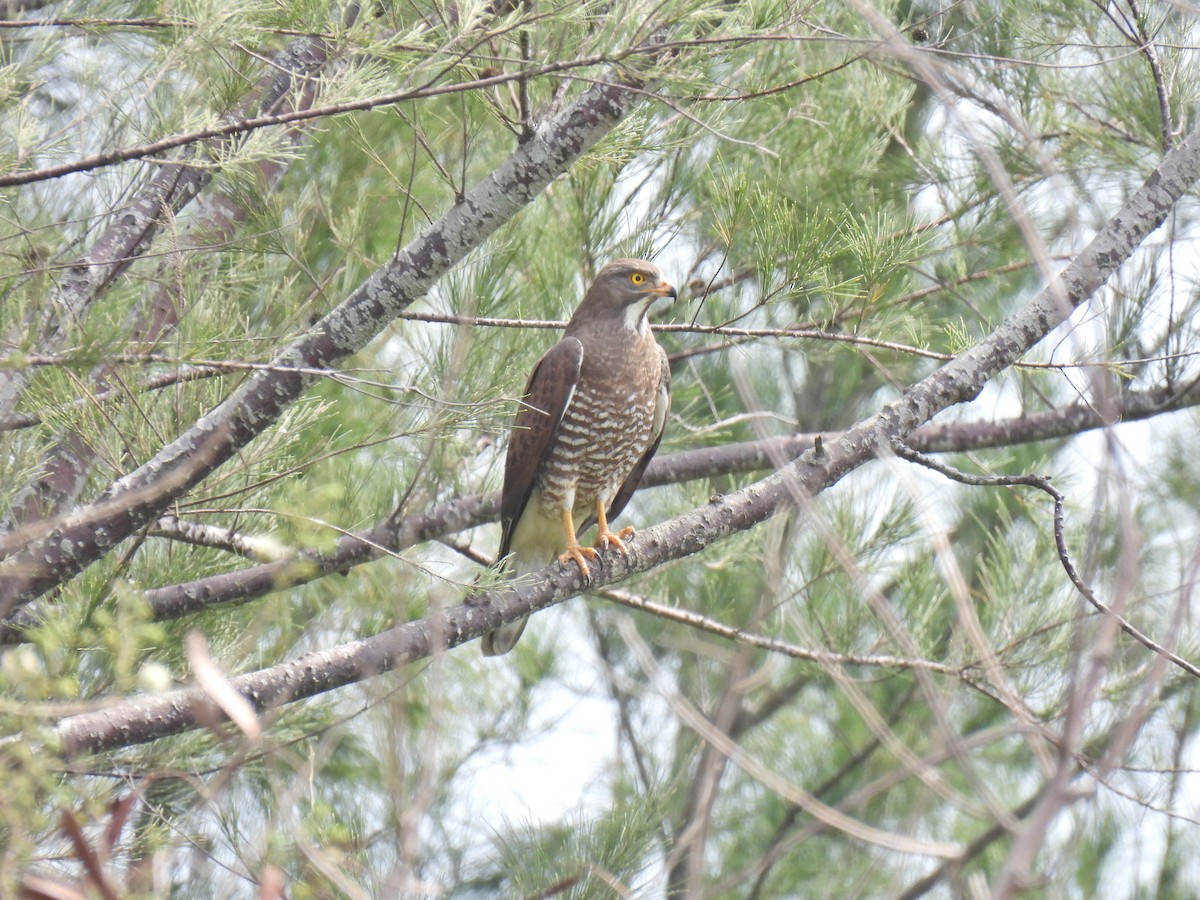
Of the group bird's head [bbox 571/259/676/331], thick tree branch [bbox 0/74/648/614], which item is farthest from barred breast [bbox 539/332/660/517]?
thick tree branch [bbox 0/74/648/614]

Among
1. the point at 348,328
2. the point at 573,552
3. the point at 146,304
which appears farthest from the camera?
the point at 573,552

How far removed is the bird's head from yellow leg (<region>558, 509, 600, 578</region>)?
72 centimetres

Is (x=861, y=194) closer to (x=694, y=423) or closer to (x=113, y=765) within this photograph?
(x=694, y=423)

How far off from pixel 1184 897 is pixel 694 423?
12.0ft

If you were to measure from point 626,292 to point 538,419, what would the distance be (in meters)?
0.54

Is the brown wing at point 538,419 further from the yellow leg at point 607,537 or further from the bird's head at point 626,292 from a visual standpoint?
the yellow leg at point 607,537

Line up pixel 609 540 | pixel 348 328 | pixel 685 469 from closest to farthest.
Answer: pixel 348 328 < pixel 609 540 < pixel 685 469

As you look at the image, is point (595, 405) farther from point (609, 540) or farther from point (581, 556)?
point (581, 556)

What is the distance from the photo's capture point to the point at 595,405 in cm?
431

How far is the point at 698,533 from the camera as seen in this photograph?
3.36m

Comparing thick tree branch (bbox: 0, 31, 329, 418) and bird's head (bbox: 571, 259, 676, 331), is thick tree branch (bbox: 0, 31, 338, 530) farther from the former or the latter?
bird's head (bbox: 571, 259, 676, 331)

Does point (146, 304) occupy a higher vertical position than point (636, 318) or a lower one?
lower

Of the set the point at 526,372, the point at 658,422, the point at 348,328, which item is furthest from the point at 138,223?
the point at 658,422

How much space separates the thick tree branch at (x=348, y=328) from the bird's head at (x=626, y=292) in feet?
4.53
